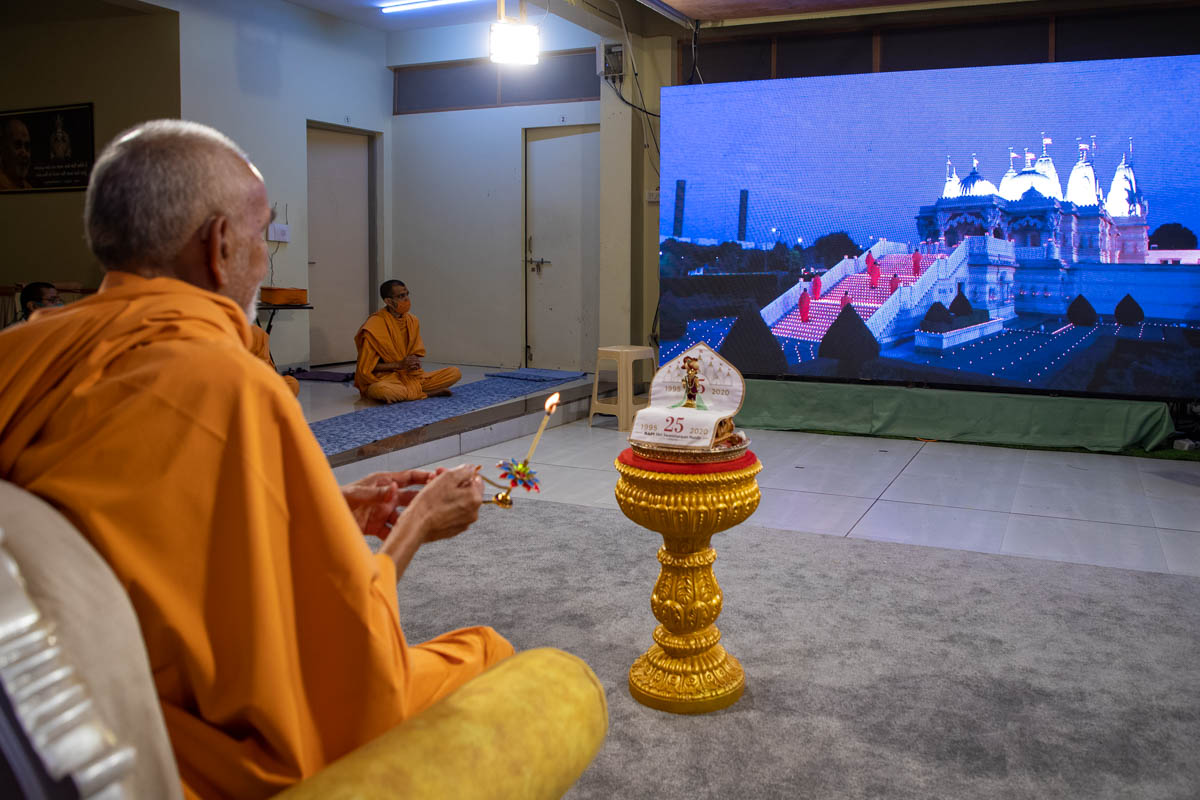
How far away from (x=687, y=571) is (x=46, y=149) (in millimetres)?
7883

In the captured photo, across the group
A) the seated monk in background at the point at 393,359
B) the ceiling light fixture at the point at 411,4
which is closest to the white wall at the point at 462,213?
the ceiling light fixture at the point at 411,4

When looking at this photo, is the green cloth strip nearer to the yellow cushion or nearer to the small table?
the small table

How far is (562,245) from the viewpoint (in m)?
9.35

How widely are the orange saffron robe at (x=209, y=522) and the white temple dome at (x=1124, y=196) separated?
621 centimetres

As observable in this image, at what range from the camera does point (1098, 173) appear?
6254 millimetres

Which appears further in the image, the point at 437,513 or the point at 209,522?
the point at 437,513

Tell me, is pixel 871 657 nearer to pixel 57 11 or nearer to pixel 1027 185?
pixel 1027 185

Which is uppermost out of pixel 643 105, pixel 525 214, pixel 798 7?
pixel 798 7

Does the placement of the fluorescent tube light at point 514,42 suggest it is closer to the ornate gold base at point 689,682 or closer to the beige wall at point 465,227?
the beige wall at point 465,227

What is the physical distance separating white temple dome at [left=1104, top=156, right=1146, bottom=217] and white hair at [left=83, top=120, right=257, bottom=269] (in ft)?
20.2

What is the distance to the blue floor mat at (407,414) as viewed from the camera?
5.61 m

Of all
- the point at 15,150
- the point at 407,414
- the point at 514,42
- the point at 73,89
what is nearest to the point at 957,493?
the point at 407,414

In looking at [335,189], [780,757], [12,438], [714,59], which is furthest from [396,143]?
[12,438]

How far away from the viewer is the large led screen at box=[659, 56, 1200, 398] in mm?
6168
